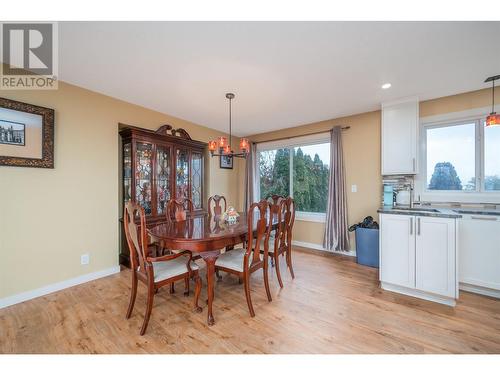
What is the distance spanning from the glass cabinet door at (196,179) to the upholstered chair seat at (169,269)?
2.01m

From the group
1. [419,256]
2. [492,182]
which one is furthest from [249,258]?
[492,182]

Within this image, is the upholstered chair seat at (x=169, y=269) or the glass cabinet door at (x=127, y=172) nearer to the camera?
the upholstered chair seat at (x=169, y=269)

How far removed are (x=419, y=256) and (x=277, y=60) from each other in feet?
8.14

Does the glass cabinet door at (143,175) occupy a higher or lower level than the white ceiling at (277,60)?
lower

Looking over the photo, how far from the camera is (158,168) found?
3.28m

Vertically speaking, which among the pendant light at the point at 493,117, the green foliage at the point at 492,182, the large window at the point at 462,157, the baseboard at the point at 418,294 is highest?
the pendant light at the point at 493,117

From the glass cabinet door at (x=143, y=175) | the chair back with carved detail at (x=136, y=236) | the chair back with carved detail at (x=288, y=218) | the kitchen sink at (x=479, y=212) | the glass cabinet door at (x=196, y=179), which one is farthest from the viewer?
the glass cabinet door at (x=196, y=179)

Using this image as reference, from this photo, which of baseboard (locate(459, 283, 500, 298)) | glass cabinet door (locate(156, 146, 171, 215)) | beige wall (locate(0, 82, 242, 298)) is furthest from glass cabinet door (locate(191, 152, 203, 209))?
baseboard (locate(459, 283, 500, 298))

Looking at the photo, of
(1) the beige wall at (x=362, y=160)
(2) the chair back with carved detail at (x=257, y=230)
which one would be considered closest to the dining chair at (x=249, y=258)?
(2) the chair back with carved detail at (x=257, y=230)

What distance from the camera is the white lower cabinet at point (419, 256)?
205 cm

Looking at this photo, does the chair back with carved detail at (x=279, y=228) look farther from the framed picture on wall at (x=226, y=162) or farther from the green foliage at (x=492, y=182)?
the green foliage at (x=492, y=182)

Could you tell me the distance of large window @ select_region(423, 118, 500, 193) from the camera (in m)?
2.60
